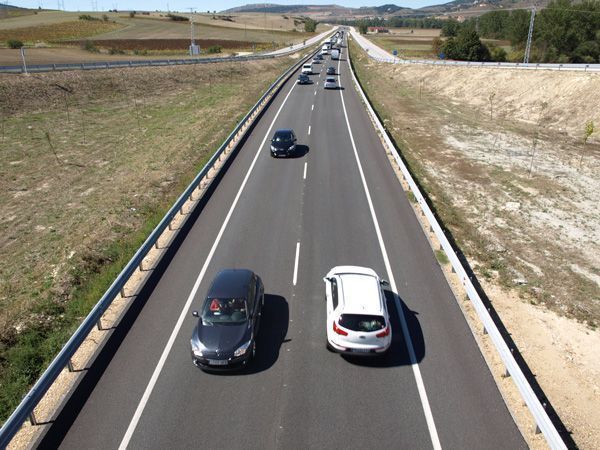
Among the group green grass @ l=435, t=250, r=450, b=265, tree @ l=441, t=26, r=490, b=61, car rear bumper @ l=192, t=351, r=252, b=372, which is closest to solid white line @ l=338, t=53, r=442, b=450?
green grass @ l=435, t=250, r=450, b=265

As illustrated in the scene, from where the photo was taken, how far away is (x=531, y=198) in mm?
23203

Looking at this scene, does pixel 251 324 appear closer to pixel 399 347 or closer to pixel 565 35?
pixel 399 347

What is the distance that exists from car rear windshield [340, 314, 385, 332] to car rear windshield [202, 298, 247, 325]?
2546 mm

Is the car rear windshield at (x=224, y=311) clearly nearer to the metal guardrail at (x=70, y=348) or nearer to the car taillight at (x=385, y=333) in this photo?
the metal guardrail at (x=70, y=348)

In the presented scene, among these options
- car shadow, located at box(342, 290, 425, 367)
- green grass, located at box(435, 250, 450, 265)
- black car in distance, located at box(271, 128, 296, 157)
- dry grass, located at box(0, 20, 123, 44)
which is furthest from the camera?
dry grass, located at box(0, 20, 123, 44)

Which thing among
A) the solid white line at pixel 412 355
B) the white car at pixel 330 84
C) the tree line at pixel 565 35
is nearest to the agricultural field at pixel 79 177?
the white car at pixel 330 84

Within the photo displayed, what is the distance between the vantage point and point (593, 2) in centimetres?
8762

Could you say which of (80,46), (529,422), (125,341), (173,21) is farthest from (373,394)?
(173,21)

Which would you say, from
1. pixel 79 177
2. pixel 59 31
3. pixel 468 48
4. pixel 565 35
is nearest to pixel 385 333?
pixel 79 177

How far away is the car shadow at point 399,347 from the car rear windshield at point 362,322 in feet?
3.04

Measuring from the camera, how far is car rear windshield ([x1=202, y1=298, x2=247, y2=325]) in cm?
1147

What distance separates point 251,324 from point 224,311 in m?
0.78

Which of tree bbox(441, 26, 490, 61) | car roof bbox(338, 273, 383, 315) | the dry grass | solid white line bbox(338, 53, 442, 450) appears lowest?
solid white line bbox(338, 53, 442, 450)

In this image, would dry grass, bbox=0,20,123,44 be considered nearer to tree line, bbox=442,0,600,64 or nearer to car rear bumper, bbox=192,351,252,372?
tree line, bbox=442,0,600,64
